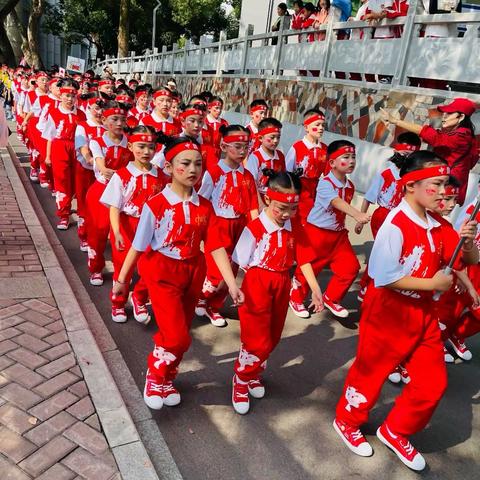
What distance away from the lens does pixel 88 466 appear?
2717mm

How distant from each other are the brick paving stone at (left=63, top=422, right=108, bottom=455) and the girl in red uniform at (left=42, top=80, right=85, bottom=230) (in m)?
4.79

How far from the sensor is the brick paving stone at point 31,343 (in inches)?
148

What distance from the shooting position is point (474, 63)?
730 cm

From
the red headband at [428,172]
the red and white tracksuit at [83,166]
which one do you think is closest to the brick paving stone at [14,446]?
the red headband at [428,172]

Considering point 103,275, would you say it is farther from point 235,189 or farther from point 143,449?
point 143,449

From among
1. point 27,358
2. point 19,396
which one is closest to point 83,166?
point 27,358

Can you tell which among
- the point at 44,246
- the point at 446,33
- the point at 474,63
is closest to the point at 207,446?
the point at 44,246

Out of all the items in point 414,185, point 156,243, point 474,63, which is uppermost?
point 474,63

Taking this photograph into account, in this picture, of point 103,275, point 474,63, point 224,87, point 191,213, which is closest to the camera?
point 191,213

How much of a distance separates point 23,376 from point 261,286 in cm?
185

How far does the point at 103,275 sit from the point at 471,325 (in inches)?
162

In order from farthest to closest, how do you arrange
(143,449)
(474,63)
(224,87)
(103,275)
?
(224,87), (474,63), (103,275), (143,449)

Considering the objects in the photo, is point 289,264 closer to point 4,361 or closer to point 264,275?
point 264,275

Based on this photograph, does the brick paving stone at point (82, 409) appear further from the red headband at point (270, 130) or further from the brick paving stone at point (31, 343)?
the red headband at point (270, 130)
